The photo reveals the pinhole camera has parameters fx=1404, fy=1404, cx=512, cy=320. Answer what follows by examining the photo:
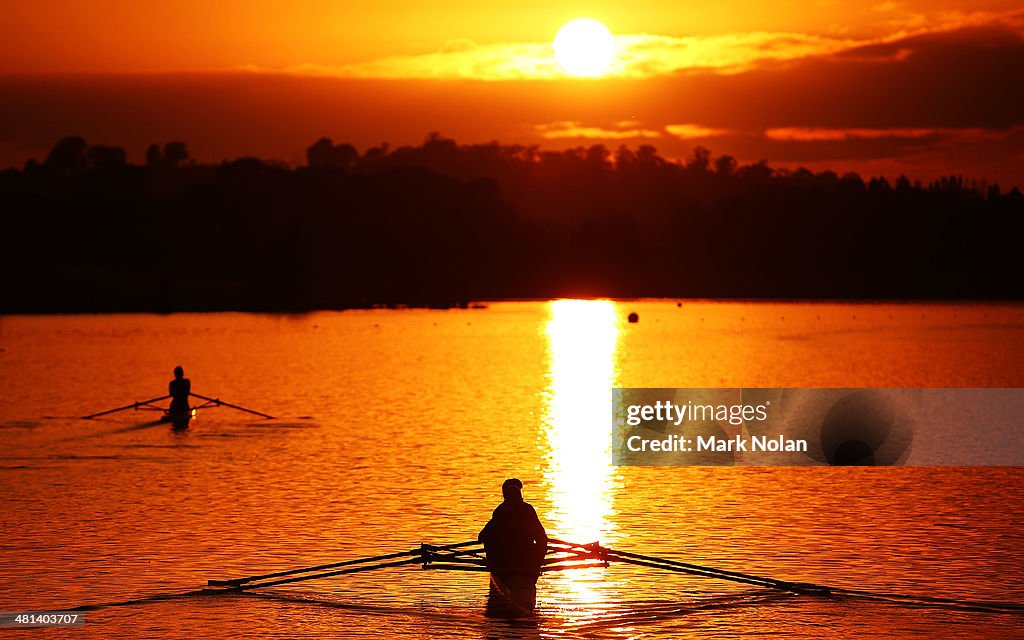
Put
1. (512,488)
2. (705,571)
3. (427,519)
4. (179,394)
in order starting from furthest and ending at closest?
1. (179,394)
2. (427,519)
3. (705,571)
4. (512,488)

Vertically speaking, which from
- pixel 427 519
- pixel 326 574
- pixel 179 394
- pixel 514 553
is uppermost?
pixel 179 394

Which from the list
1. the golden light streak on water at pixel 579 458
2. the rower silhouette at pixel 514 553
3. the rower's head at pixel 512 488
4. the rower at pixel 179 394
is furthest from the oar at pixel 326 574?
the rower at pixel 179 394

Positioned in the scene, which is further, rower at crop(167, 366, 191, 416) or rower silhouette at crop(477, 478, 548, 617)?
rower at crop(167, 366, 191, 416)

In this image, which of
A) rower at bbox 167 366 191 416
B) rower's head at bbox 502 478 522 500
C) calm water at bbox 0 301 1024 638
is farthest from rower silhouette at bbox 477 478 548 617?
rower at bbox 167 366 191 416

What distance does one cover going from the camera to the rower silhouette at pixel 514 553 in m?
27.2

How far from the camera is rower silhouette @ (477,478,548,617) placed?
2723 cm

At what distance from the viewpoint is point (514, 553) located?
27.5m

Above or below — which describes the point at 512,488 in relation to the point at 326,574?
Answer: above

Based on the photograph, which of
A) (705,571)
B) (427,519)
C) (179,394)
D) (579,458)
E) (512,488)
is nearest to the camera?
(512,488)

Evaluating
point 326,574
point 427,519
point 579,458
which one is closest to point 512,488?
point 326,574

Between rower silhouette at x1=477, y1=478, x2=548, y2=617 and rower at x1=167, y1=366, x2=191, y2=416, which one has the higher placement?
rower at x1=167, y1=366, x2=191, y2=416

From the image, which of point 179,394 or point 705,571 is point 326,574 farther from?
point 179,394

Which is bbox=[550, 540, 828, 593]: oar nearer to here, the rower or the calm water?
the calm water

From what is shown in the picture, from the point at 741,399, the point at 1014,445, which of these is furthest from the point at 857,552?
the point at 741,399
